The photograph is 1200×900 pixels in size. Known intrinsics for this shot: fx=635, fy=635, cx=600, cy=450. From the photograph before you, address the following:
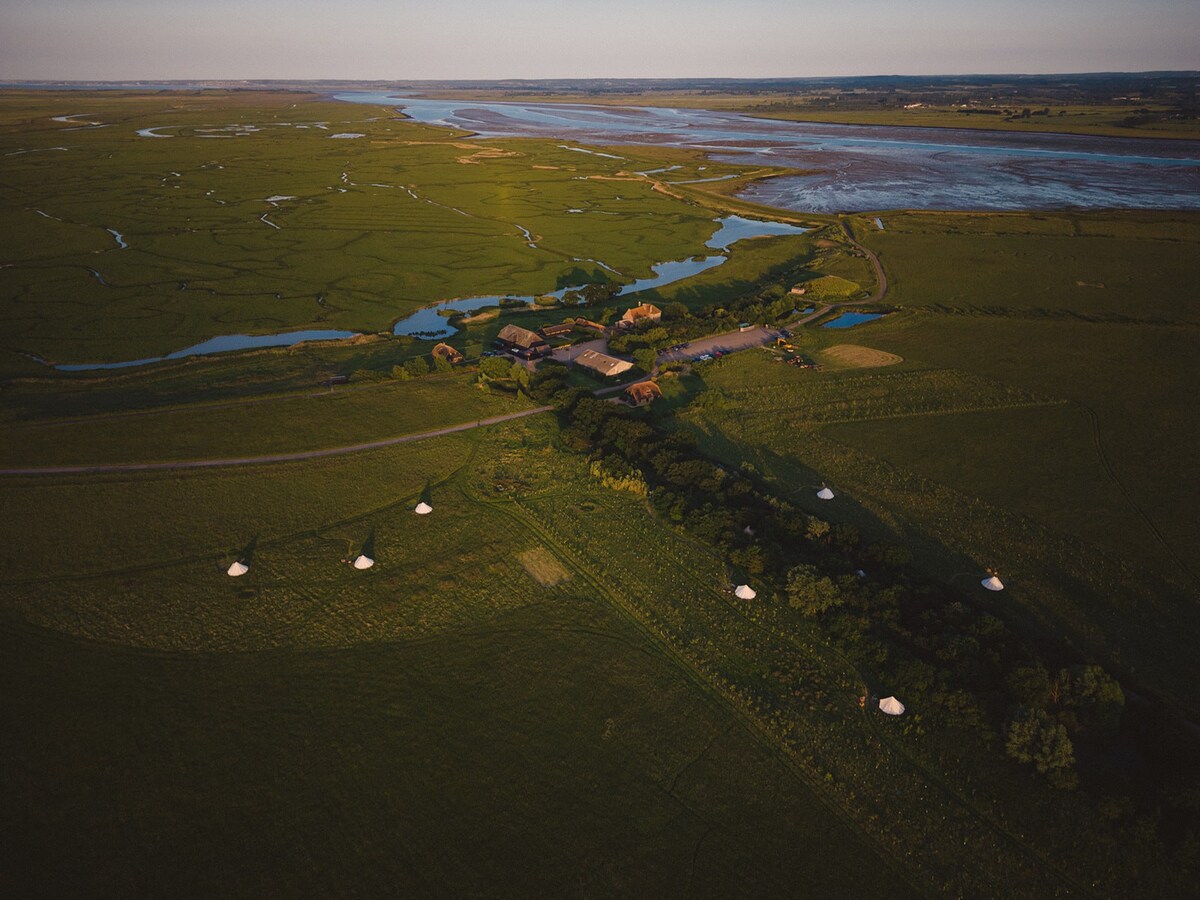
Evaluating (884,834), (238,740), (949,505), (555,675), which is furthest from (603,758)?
(949,505)

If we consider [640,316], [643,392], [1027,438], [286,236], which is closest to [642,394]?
[643,392]

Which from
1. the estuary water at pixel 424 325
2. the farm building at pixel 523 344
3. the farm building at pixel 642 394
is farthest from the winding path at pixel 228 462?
the estuary water at pixel 424 325

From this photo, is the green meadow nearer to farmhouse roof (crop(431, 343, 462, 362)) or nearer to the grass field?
the grass field

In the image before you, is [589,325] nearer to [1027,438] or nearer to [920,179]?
[1027,438]

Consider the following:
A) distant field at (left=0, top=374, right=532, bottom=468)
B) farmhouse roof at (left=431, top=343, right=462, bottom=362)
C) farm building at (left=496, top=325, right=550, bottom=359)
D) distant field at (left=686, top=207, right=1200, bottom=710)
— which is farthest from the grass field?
farm building at (left=496, top=325, right=550, bottom=359)

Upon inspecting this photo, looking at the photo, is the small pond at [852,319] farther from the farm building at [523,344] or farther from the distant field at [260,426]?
the distant field at [260,426]

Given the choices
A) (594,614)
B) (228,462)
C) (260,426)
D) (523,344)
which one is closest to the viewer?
(594,614)
